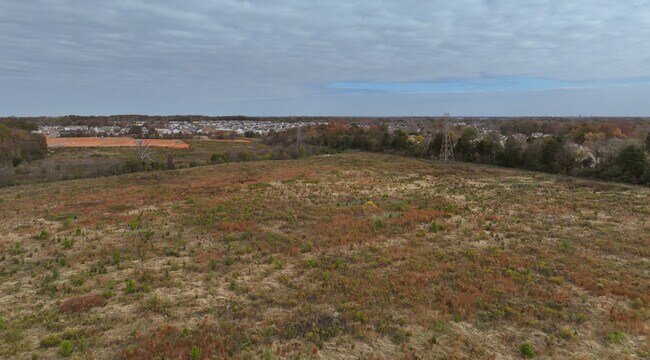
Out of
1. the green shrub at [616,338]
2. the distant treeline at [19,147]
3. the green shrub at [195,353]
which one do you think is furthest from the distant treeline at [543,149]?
the distant treeline at [19,147]

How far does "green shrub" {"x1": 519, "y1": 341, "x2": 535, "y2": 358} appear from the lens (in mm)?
6859

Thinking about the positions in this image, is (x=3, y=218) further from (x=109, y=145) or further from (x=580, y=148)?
(x=109, y=145)

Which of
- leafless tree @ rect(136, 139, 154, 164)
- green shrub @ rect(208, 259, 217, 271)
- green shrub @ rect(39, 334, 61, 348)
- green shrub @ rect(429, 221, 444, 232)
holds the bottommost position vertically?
green shrub @ rect(208, 259, 217, 271)

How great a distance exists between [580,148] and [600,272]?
29.2 metres

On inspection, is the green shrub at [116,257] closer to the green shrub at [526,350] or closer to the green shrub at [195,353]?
the green shrub at [195,353]

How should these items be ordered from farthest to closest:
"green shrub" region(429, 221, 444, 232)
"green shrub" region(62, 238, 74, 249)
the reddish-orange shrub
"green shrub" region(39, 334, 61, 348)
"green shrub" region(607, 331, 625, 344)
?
"green shrub" region(429, 221, 444, 232), "green shrub" region(62, 238, 74, 249), the reddish-orange shrub, "green shrub" region(607, 331, 625, 344), "green shrub" region(39, 334, 61, 348)

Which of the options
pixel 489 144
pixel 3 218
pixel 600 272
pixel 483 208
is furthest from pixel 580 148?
pixel 3 218

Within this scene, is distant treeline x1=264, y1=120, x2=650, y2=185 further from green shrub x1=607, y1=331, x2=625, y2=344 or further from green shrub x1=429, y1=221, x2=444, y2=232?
green shrub x1=607, y1=331, x2=625, y2=344

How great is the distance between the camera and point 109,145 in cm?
6372

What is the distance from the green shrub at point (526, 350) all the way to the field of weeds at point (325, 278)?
0.03m

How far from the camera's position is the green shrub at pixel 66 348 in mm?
6668

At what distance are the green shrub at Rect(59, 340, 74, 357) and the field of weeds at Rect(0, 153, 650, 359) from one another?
0.08ft

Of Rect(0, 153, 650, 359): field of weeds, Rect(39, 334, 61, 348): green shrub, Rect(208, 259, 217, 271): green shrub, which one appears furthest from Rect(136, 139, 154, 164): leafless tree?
Rect(39, 334, 61, 348): green shrub

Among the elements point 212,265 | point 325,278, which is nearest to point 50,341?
point 212,265
